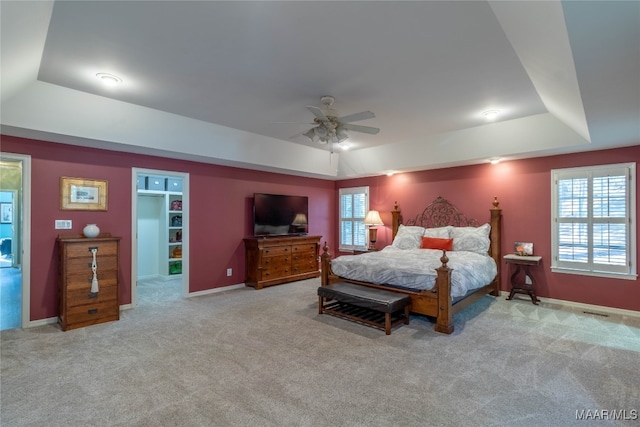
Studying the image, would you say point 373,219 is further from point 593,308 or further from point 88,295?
point 88,295

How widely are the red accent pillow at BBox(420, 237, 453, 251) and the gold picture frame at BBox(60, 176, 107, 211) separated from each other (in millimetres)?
5273

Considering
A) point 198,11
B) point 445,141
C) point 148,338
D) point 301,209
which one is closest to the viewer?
point 198,11

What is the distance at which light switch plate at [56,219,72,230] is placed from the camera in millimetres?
4086

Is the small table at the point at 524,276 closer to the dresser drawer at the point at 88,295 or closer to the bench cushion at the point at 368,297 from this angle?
the bench cushion at the point at 368,297

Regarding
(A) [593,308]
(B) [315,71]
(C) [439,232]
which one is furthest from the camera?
(C) [439,232]

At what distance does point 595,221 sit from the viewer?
455 cm

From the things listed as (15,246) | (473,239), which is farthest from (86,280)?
(15,246)

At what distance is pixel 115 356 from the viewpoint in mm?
3043

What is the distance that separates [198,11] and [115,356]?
10.5ft

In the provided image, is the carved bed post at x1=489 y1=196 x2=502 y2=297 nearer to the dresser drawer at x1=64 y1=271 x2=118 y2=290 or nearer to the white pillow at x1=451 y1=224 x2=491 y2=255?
the white pillow at x1=451 y1=224 x2=491 y2=255

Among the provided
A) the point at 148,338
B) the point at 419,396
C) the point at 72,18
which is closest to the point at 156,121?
the point at 72,18

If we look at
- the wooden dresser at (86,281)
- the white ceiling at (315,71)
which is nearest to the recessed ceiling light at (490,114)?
the white ceiling at (315,71)

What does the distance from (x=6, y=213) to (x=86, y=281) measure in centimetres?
849

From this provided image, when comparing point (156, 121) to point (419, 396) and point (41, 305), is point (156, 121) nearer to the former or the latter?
point (41, 305)
